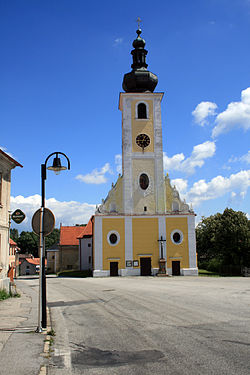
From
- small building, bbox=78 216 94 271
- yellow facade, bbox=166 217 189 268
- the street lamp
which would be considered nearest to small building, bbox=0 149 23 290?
the street lamp

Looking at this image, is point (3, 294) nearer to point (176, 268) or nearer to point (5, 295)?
point (5, 295)

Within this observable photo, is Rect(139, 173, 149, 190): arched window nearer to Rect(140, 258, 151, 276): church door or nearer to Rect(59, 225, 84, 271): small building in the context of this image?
Rect(140, 258, 151, 276): church door

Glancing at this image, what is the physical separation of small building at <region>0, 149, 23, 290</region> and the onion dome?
2750 centimetres

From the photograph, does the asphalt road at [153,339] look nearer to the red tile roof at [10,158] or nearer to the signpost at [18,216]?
the signpost at [18,216]

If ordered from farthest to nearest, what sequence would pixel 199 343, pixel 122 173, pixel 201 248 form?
1. pixel 201 248
2. pixel 122 173
3. pixel 199 343

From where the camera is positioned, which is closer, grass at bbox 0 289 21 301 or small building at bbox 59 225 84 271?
grass at bbox 0 289 21 301

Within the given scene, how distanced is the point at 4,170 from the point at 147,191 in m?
24.2

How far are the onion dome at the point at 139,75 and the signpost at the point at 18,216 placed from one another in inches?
1117

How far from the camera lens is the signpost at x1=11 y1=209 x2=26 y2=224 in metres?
18.1

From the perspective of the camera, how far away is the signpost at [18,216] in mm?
18136

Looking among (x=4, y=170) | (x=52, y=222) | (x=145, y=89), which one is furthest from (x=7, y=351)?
(x=145, y=89)

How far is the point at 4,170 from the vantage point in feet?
58.0

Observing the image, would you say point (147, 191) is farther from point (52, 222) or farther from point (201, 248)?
point (52, 222)

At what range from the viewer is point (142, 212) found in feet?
130
